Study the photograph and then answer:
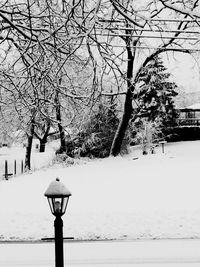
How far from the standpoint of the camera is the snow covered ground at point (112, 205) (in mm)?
10180

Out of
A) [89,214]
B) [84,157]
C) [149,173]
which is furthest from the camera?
[84,157]

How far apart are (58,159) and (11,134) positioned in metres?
18.9

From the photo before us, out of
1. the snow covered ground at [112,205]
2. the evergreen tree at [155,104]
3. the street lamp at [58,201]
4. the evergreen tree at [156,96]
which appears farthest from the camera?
the evergreen tree at [156,96]

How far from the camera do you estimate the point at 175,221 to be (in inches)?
421

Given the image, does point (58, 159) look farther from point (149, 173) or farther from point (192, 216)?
point (192, 216)

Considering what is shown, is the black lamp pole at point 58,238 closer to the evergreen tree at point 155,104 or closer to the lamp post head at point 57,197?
the lamp post head at point 57,197

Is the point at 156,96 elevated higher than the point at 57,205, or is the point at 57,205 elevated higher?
the point at 156,96

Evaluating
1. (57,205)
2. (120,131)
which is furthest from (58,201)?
(120,131)

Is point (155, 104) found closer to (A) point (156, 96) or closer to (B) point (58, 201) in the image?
(A) point (156, 96)

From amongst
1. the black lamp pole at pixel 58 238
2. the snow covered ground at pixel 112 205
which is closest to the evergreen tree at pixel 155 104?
the snow covered ground at pixel 112 205

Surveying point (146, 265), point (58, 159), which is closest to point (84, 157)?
point (58, 159)

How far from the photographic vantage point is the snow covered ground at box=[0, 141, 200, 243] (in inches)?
401

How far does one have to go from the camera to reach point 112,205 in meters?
12.6

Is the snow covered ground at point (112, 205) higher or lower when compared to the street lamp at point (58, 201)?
lower
